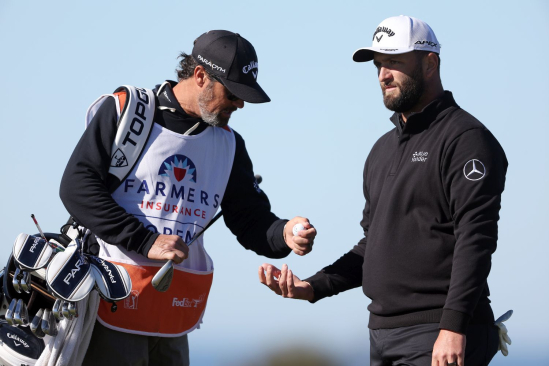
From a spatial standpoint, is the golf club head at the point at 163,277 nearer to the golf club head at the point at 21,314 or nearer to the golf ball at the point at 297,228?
the golf club head at the point at 21,314

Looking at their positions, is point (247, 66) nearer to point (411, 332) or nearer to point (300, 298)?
point (300, 298)

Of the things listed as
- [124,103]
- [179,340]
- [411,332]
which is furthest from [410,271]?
[124,103]

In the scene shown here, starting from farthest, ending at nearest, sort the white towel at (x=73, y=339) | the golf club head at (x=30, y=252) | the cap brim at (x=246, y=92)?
the cap brim at (x=246, y=92)
the white towel at (x=73, y=339)
the golf club head at (x=30, y=252)

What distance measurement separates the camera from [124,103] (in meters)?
5.07

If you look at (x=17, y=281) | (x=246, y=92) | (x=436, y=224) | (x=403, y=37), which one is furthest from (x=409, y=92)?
(x=17, y=281)

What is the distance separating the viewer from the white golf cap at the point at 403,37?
5137mm

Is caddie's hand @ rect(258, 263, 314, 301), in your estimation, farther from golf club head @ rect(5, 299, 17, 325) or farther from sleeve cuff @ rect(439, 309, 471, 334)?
golf club head @ rect(5, 299, 17, 325)

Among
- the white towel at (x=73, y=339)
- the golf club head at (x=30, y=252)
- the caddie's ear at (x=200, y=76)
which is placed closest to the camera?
the golf club head at (x=30, y=252)

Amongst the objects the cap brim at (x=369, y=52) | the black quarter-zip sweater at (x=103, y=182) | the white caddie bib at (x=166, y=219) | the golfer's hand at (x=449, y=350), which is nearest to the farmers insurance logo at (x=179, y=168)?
the white caddie bib at (x=166, y=219)

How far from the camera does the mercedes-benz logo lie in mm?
4633

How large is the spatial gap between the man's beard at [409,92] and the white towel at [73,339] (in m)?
1.91

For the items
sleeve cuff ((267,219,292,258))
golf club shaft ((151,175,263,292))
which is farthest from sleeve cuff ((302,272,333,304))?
golf club shaft ((151,175,263,292))

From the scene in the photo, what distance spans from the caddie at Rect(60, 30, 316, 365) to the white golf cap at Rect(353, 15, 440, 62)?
72cm

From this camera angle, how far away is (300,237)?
17.0ft
